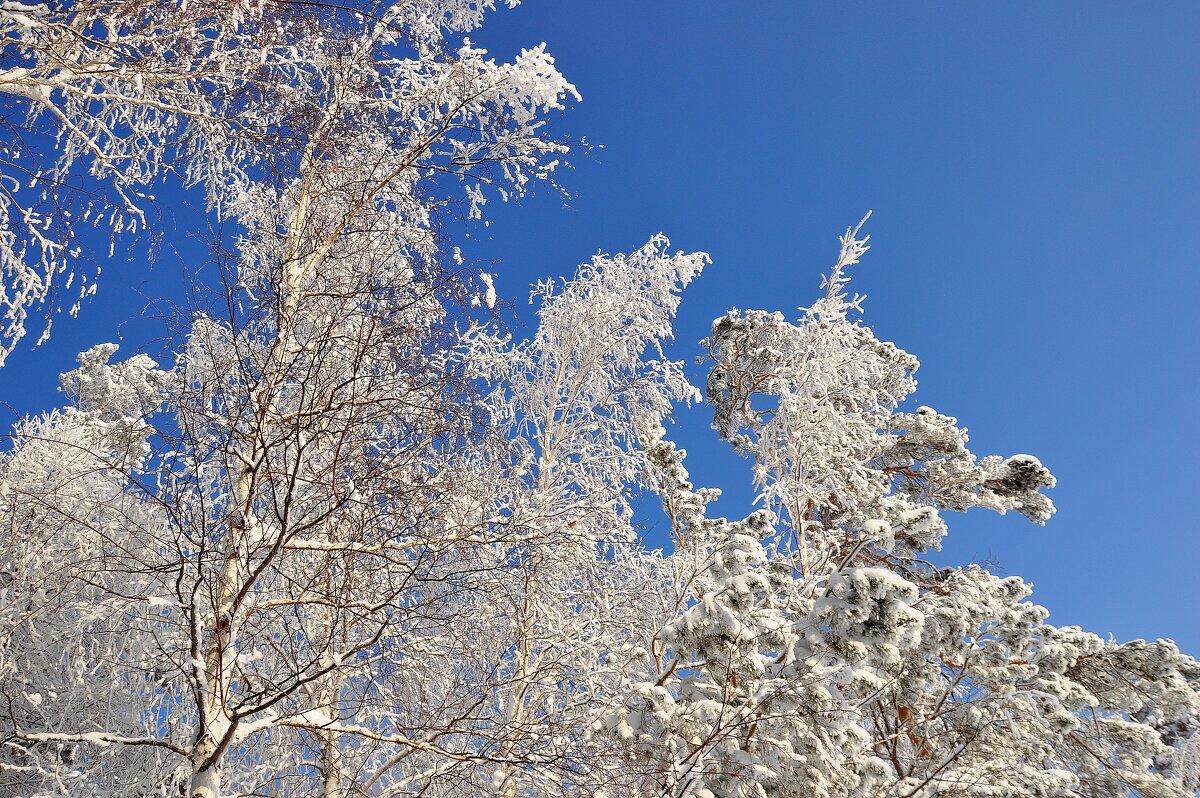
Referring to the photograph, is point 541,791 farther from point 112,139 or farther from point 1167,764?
point 1167,764

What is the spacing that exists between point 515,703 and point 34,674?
444cm

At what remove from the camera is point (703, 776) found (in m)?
5.29

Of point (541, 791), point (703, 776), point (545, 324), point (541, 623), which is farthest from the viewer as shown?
point (545, 324)

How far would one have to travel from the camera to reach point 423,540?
11.7 feet

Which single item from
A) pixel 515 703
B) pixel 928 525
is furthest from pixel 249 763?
pixel 928 525

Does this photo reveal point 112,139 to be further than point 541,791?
No

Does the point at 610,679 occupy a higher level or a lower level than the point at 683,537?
lower

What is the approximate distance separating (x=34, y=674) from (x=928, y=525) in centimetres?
855

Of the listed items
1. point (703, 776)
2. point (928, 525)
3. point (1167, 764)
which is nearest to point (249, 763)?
point (703, 776)

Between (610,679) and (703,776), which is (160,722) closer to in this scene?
(610,679)

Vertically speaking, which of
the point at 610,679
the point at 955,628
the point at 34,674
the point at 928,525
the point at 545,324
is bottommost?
the point at 34,674

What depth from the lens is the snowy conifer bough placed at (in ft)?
11.4

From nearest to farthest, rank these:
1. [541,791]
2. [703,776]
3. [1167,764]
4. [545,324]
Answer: [541,791]
[703,776]
[1167,764]
[545,324]

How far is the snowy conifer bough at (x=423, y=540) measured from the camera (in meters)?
3.47
